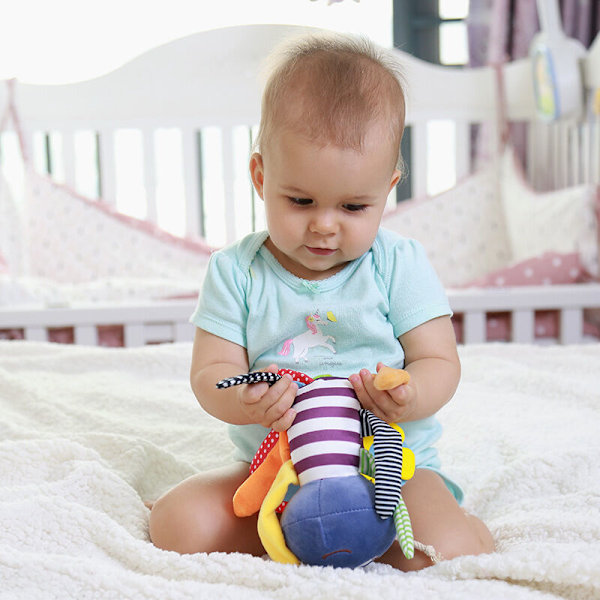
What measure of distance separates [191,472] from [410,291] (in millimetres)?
332

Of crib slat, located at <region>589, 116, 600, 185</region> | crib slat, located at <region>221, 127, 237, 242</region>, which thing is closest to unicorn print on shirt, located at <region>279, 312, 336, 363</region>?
crib slat, located at <region>589, 116, 600, 185</region>

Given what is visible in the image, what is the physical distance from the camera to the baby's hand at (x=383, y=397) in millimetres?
645

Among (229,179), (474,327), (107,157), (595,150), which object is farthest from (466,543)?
(107,157)

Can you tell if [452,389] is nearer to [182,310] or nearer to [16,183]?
[182,310]

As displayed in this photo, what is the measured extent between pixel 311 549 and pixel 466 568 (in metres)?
0.12

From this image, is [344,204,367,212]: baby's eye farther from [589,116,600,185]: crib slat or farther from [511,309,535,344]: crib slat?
[589,116,600,185]: crib slat

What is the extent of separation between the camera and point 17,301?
173cm

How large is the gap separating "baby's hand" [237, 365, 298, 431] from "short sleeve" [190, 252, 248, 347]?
150mm

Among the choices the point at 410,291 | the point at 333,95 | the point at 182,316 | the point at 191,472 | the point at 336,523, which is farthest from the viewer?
the point at 182,316

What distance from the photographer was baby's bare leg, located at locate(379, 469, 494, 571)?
25.8 inches

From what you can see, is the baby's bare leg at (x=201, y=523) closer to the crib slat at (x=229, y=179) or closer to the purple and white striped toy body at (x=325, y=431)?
the purple and white striped toy body at (x=325, y=431)

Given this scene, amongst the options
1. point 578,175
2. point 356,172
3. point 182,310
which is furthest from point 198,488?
point 578,175

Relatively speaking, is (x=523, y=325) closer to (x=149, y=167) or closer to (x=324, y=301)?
(x=324, y=301)

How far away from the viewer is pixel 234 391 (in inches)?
27.8
